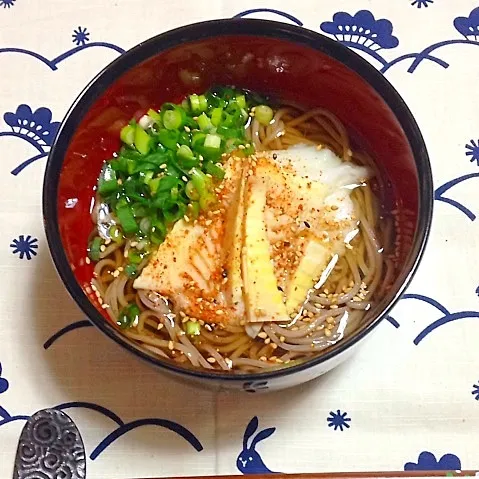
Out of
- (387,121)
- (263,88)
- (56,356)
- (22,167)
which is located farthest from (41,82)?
(387,121)

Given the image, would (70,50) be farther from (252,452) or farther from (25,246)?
(252,452)

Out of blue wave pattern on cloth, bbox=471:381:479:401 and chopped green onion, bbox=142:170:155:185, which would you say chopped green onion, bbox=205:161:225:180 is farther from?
blue wave pattern on cloth, bbox=471:381:479:401

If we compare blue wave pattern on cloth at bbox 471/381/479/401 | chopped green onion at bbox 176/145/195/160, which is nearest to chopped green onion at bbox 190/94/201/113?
chopped green onion at bbox 176/145/195/160

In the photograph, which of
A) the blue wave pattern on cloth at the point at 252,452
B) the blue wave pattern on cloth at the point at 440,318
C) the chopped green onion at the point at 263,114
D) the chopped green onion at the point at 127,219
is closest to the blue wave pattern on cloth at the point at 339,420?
the blue wave pattern on cloth at the point at 252,452

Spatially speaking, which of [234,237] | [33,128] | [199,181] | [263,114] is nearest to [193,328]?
[234,237]

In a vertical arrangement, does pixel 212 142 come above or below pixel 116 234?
above

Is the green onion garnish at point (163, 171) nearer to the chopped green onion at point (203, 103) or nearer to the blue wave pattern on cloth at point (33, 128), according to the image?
the chopped green onion at point (203, 103)

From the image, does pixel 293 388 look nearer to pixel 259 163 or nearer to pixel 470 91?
pixel 259 163
